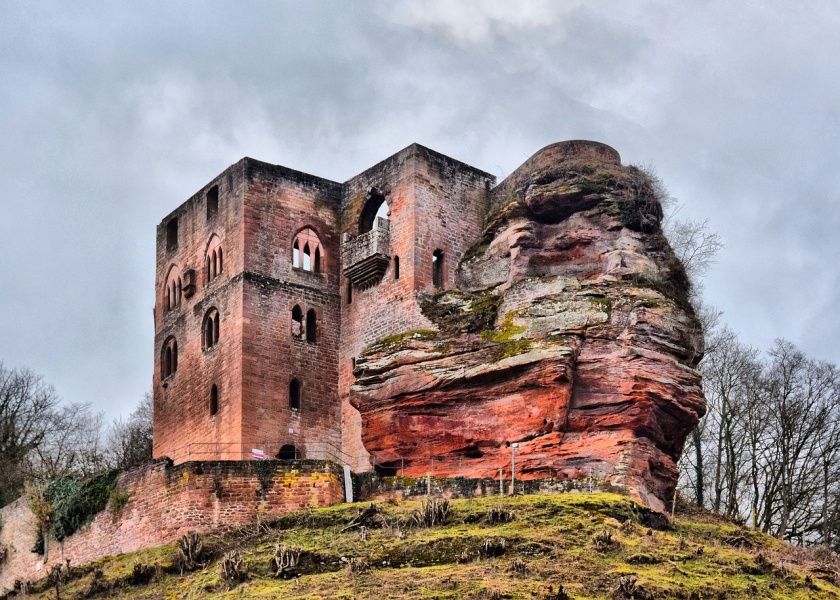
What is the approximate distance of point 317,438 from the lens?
52531mm

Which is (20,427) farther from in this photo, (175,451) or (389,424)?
(389,424)

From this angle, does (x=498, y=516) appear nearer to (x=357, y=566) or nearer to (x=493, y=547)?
(x=493, y=547)

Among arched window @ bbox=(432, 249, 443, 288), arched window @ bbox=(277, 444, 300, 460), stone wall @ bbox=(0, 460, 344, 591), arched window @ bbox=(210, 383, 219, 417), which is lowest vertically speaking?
stone wall @ bbox=(0, 460, 344, 591)

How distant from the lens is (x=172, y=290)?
57.1 m

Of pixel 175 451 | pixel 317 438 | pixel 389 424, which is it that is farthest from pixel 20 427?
pixel 389 424

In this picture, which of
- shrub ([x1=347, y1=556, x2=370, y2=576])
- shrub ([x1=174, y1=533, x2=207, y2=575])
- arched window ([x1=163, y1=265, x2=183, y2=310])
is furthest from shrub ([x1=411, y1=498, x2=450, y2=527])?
arched window ([x1=163, y1=265, x2=183, y2=310])

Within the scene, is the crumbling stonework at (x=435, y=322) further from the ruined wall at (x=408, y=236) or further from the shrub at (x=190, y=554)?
the shrub at (x=190, y=554)

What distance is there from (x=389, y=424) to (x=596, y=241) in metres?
8.12

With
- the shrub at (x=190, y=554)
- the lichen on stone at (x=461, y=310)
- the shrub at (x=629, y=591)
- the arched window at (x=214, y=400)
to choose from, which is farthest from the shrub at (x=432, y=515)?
the arched window at (x=214, y=400)

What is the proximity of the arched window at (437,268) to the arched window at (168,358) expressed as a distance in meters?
9.10

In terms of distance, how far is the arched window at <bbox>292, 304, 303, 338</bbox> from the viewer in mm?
53344

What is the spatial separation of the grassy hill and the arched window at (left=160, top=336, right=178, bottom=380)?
11397mm

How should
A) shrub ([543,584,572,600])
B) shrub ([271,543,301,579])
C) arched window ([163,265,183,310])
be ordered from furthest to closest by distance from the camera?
arched window ([163,265,183,310]) → shrub ([271,543,301,579]) → shrub ([543,584,572,600])

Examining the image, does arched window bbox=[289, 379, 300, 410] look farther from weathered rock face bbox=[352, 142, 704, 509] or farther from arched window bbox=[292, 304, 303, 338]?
weathered rock face bbox=[352, 142, 704, 509]
